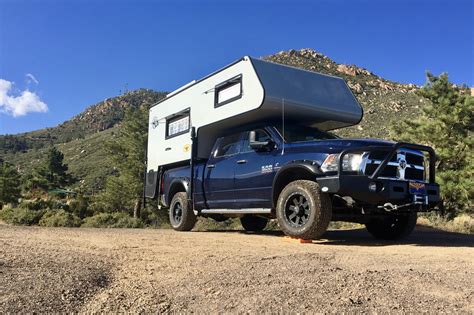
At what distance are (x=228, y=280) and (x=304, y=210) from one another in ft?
10.5

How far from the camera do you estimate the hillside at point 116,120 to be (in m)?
38.1

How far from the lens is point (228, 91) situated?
9023 mm

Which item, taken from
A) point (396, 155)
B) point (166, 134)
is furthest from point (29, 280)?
point (166, 134)

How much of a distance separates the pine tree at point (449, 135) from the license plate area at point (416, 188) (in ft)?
28.7

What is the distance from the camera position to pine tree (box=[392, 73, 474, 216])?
1499cm

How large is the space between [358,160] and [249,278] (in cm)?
317

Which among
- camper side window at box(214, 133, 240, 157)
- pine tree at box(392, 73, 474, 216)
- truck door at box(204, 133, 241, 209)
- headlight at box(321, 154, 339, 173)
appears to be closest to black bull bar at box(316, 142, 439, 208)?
headlight at box(321, 154, 339, 173)

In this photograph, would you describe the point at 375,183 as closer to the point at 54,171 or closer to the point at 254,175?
the point at 254,175

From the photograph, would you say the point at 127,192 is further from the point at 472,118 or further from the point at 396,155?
the point at 396,155

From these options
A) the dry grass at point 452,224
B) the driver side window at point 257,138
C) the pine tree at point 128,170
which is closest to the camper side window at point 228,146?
the driver side window at point 257,138

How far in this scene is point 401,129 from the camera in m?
17.6

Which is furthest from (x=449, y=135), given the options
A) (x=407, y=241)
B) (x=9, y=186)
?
(x=9, y=186)

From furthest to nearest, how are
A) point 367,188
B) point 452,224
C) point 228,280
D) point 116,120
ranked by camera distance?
point 116,120 → point 452,224 → point 367,188 → point 228,280

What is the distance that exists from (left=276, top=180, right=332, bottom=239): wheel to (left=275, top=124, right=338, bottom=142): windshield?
1.08 m
